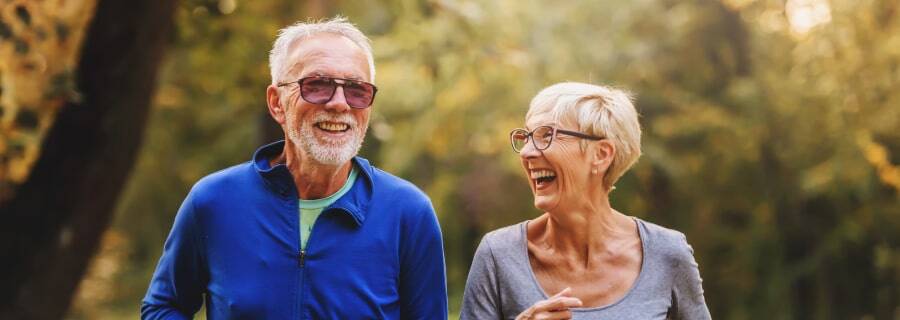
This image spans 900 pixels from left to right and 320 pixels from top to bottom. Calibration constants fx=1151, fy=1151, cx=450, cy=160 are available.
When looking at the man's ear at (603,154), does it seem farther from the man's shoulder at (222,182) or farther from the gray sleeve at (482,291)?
the man's shoulder at (222,182)

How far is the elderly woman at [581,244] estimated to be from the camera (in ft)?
10.4

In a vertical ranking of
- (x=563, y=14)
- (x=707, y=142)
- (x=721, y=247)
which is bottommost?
(x=721, y=247)

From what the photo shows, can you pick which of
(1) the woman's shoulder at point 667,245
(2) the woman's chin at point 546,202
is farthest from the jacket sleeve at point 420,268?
(1) the woman's shoulder at point 667,245

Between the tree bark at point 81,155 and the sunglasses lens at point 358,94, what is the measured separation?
345cm

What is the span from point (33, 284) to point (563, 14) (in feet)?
25.5

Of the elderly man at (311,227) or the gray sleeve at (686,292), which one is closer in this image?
the elderly man at (311,227)

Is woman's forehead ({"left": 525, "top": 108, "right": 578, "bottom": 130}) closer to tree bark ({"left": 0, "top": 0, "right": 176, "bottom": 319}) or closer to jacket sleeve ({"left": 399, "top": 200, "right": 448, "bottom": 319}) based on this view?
jacket sleeve ({"left": 399, "top": 200, "right": 448, "bottom": 319})

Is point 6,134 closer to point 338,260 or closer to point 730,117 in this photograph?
point 338,260

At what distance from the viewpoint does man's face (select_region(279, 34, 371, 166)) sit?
2834mm

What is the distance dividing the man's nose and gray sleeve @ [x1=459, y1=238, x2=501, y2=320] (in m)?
0.66

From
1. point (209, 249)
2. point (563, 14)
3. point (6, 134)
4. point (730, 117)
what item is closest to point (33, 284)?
point (6, 134)

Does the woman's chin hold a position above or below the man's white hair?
below

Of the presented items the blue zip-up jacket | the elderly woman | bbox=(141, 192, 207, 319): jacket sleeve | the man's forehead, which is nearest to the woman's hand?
the elderly woman

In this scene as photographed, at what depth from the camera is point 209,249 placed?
2.85m
